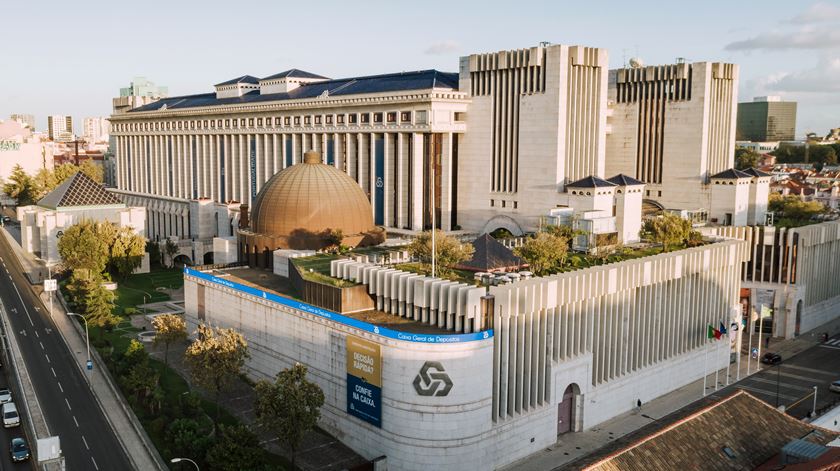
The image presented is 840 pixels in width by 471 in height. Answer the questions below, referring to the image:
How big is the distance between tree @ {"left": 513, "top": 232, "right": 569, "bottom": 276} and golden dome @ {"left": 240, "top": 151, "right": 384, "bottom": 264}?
26.0 meters

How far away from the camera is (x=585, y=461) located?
3978cm

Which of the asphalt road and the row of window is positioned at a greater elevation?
the row of window

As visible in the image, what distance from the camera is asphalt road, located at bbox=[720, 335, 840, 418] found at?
68.4m

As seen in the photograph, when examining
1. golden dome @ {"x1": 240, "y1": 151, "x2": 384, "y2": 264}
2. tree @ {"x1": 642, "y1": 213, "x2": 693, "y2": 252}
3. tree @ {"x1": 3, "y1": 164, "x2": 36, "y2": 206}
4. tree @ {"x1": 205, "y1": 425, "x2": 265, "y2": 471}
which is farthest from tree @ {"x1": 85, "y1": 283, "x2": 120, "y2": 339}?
tree @ {"x1": 3, "y1": 164, "x2": 36, "y2": 206}

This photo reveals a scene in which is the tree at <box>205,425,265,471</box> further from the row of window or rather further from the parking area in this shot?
the row of window

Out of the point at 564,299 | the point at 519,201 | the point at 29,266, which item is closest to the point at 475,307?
the point at 564,299

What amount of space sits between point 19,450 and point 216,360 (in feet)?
49.7

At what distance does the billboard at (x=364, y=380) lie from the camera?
54781 millimetres

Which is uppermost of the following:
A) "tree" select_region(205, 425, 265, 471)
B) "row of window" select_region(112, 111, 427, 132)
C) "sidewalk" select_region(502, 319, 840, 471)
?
"row of window" select_region(112, 111, 427, 132)

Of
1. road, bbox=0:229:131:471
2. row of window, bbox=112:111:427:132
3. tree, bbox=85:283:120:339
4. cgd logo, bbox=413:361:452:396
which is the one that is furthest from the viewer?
row of window, bbox=112:111:427:132

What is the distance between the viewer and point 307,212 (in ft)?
280

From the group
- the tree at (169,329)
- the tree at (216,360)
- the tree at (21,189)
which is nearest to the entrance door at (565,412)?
the tree at (216,360)

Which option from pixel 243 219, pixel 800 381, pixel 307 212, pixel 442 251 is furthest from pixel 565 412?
pixel 243 219

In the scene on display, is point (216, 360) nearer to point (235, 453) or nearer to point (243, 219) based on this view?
point (235, 453)
